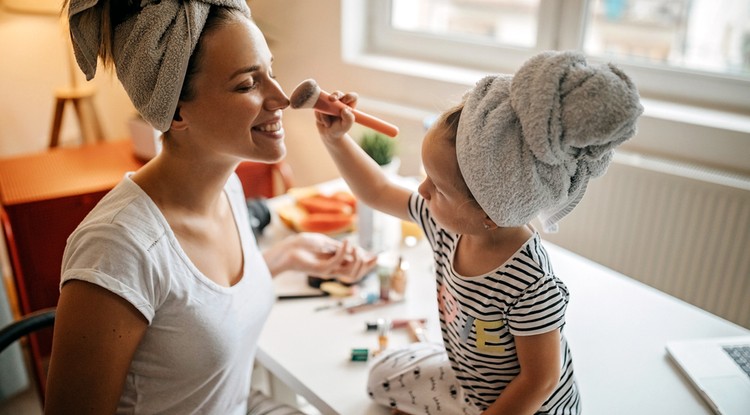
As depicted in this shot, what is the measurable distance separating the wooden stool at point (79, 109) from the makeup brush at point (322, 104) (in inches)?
81.1

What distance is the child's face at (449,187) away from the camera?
0.87 metres

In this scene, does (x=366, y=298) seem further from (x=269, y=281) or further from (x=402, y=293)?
(x=269, y=281)

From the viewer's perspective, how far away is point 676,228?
1.88m

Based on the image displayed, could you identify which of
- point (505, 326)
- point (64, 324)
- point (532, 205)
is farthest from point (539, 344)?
point (64, 324)

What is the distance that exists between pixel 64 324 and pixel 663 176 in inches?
64.8

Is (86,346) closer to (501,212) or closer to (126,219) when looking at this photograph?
(126,219)

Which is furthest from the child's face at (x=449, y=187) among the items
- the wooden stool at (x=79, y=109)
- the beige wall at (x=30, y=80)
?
the beige wall at (x=30, y=80)

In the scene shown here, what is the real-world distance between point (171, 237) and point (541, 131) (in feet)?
1.95

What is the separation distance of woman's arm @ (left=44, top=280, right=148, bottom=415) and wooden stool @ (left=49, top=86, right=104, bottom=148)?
81.5 inches

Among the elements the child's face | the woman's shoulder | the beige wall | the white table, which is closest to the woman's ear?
the child's face

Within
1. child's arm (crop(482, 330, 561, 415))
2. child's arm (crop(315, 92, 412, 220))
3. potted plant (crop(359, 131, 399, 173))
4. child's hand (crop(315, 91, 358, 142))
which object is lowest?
child's arm (crop(482, 330, 561, 415))

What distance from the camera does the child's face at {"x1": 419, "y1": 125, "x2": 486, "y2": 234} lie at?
2.84 ft

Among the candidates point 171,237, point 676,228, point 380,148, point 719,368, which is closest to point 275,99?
point 171,237

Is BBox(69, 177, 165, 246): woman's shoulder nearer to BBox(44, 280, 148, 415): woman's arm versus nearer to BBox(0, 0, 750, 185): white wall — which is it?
BBox(44, 280, 148, 415): woman's arm
